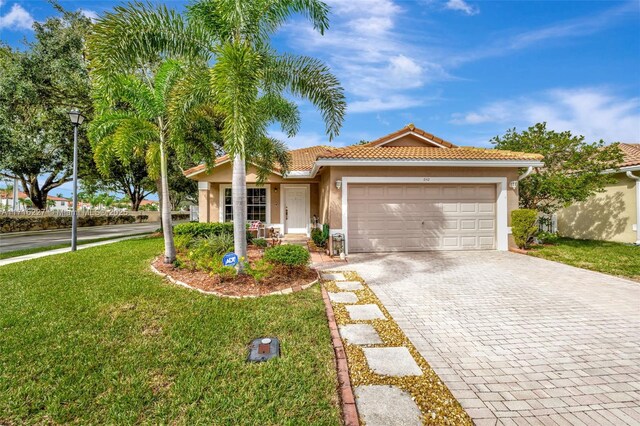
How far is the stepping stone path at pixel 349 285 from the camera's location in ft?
A: 20.4

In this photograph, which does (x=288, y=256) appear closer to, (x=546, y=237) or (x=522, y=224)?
(x=522, y=224)

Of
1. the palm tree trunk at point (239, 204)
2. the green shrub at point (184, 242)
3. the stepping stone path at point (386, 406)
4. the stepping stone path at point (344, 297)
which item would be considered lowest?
the stepping stone path at point (386, 406)

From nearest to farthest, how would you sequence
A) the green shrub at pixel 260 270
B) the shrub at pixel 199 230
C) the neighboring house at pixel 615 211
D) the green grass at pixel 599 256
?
the green shrub at pixel 260 270, the green grass at pixel 599 256, the shrub at pixel 199 230, the neighboring house at pixel 615 211

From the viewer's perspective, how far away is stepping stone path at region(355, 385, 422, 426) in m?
2.46

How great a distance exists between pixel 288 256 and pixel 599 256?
34.7 feet

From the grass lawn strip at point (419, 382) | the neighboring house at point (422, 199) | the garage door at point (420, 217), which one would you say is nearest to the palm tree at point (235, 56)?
the neighboring house at point (422, 199)

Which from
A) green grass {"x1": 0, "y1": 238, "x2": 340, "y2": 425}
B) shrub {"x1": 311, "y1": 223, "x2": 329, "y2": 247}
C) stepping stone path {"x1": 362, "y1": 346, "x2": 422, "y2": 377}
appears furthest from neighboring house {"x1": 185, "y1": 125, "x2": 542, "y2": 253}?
stepping stone path {"x1": 362, "y1": 346, "x2": 422, "y2": 377}

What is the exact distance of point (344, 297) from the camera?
18.5 ft

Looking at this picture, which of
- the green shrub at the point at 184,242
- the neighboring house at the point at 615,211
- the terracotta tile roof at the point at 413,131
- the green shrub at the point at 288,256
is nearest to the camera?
the green shrub at the point at 288,256

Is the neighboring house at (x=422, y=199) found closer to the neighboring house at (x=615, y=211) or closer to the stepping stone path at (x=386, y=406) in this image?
the neighboring house at (x=615, y=211)

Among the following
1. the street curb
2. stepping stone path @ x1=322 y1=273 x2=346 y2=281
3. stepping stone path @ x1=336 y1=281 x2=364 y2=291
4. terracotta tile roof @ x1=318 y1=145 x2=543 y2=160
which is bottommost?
the street curb

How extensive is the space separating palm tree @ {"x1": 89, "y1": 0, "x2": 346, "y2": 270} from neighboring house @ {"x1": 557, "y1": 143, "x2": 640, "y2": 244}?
42.5 feet

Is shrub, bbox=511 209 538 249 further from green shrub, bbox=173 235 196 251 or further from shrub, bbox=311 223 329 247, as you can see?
green shrub, bbox=173 235 196 251

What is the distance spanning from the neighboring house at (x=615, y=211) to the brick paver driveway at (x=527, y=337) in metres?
7.18
